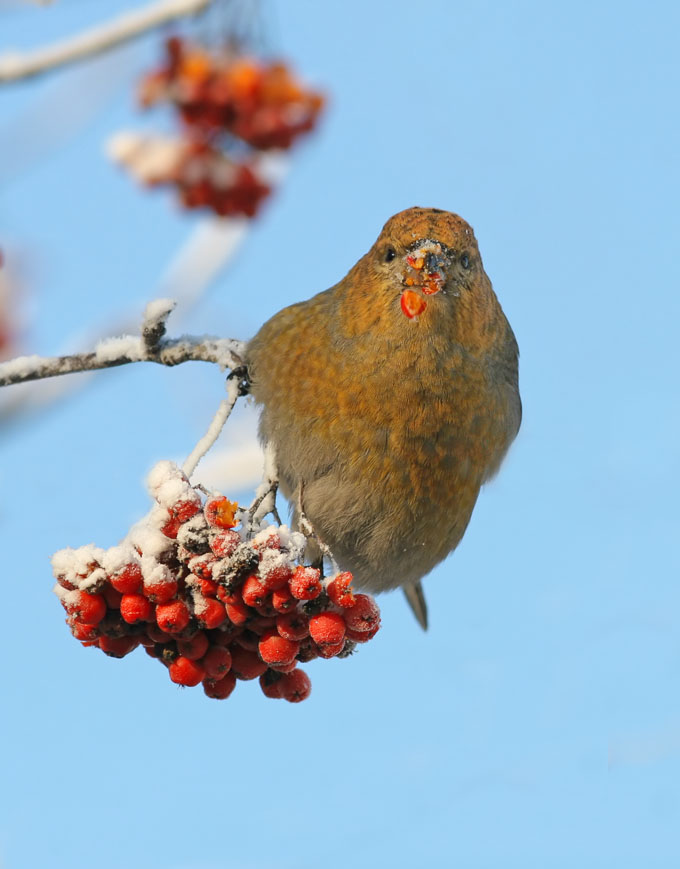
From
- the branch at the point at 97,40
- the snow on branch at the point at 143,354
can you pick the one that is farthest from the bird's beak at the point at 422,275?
the branch at the point at 97,40

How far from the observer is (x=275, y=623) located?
222 cm

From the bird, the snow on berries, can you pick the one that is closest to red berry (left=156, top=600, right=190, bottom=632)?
the snow on berries

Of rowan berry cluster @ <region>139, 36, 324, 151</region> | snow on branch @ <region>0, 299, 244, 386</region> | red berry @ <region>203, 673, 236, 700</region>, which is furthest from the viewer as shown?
rowan berry cluster @ <region>139, 36, 324, 151</region>

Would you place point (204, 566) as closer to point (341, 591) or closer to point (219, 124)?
point (341, 591)

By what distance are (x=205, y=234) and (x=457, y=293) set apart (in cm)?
134

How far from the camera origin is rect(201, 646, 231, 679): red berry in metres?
2.24

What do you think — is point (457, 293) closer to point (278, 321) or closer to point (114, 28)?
point (278, 321)

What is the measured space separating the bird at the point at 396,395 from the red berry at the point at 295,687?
17.1 inches

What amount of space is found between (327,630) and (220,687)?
29cm

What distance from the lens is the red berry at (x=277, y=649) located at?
2.18 metres

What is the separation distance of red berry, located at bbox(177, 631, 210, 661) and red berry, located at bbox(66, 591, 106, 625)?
17 cm

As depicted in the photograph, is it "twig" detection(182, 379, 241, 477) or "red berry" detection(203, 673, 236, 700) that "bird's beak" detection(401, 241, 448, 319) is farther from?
"red berry" detection(203, 673, 236, 700)

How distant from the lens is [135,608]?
212 cm

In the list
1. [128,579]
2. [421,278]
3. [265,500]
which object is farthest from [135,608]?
[421,278]
